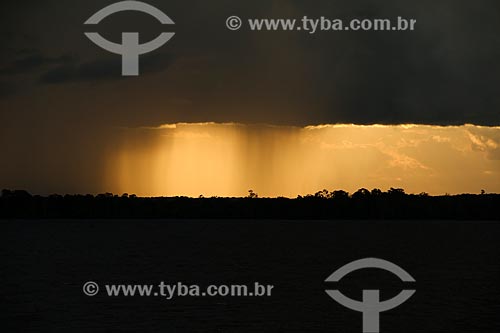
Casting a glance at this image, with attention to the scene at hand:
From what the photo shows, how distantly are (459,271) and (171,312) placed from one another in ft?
202

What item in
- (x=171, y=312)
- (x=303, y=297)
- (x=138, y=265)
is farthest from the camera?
(x=138, y=265)

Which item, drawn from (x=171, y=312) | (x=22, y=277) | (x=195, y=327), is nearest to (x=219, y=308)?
(x=171, y=312)

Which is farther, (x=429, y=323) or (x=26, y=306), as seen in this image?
(x=26, y=306)

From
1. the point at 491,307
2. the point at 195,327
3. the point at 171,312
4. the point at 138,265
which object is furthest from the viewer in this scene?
the point at 138,265

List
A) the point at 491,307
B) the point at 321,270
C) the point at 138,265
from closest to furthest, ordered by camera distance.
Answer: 1. the point at 491,307
2. the point at 321,270
3. the point at 138,265

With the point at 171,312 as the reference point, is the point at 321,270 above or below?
above

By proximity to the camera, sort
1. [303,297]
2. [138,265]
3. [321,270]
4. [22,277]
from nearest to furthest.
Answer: [303,297], [22,277], [321,270], [138,265]

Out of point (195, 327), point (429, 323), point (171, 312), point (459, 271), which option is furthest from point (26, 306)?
point (459, 271)

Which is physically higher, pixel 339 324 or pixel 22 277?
pixel 22 277

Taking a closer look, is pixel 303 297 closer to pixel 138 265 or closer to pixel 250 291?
pixel 250 291

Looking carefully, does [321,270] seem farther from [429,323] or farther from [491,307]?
[429,323]

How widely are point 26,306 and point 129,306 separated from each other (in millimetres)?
8764

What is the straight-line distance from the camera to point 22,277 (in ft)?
358

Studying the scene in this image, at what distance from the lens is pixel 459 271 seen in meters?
121
